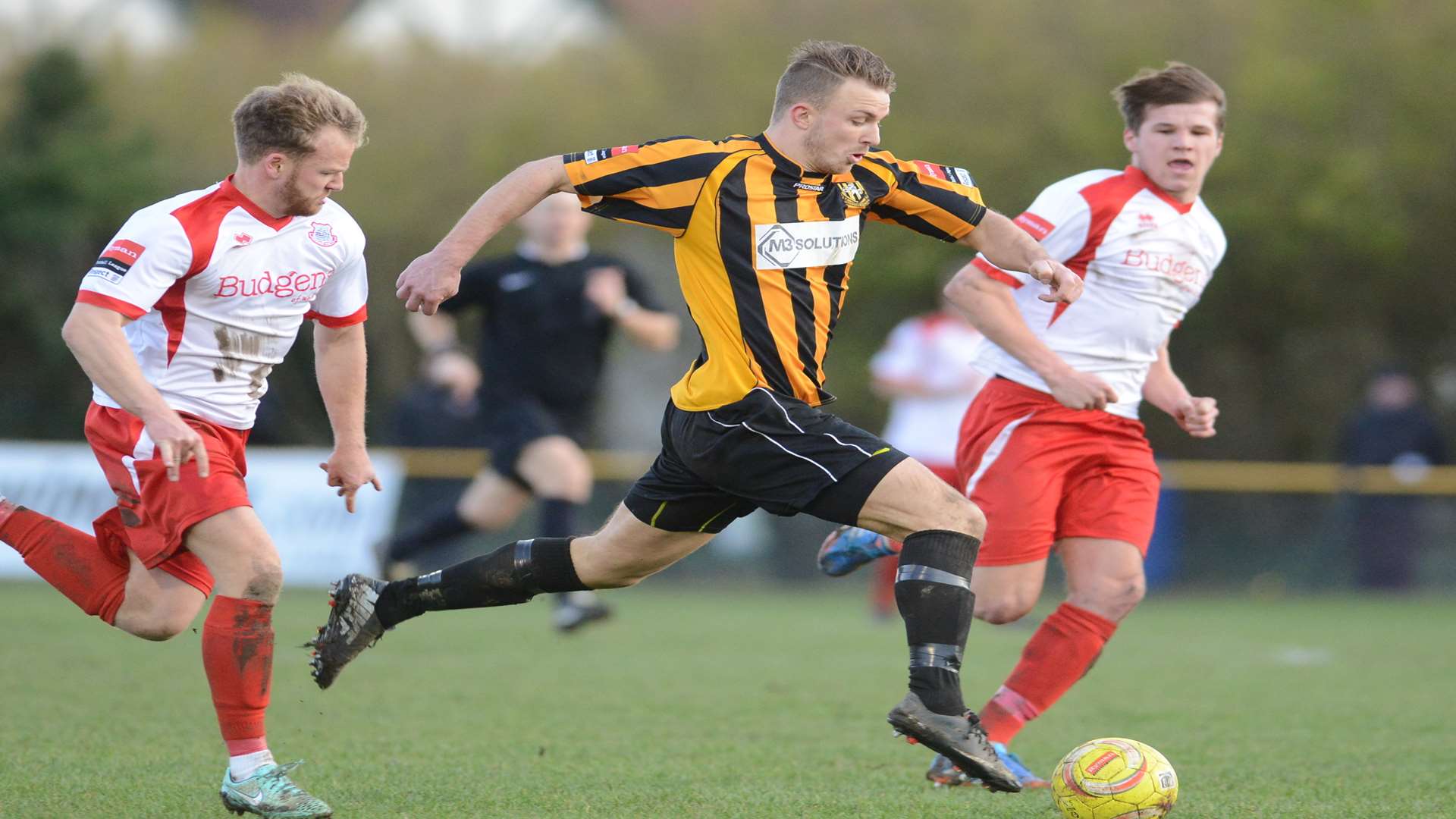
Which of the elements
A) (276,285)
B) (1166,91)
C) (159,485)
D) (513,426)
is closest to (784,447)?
(276,285)

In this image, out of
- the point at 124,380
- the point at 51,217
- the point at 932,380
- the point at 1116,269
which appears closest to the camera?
the point at 124,380

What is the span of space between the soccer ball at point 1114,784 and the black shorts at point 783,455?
889 millimetres

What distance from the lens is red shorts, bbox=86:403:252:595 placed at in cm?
441

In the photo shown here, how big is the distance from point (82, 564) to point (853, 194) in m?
2.44

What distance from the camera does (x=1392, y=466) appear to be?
14.8 metres

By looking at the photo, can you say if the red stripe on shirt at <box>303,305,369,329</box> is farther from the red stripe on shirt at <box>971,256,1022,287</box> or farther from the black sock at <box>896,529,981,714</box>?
the red stripe on shirt at <box>971,256,1022,287</box>

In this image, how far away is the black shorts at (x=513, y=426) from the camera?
9344mm

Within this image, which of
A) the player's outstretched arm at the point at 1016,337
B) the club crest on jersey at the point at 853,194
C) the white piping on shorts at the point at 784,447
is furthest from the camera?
the player's outstretched arm at the point at 1016,337

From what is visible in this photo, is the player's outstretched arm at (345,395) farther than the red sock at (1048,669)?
No

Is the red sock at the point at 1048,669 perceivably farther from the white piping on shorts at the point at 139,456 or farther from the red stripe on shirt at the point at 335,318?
the white piping on shorts at the point at 139,456

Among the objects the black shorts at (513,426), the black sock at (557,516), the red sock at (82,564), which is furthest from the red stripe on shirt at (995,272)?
the black shorts at (513,426)

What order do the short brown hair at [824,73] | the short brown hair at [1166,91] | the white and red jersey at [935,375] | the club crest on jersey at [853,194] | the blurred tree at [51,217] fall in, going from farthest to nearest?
the blurred tree at [51,217] → the white and red jersey at [935,375] → the short brown hair at [1166,91] → the club crest on jersey at [853,194] → the short brown hair at [824,73]

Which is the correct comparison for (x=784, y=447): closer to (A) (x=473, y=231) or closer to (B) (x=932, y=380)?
(A) (x=473, y=231)

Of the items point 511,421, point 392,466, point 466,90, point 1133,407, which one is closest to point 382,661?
point 511,421
